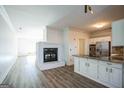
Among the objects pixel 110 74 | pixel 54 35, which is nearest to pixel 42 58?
pixel 54 35

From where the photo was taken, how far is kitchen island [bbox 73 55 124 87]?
240 cm

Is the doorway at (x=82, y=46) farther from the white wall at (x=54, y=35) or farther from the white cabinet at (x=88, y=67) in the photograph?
the white cabinet at (x=88, y=67)

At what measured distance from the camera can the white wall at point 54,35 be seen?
6172 mm

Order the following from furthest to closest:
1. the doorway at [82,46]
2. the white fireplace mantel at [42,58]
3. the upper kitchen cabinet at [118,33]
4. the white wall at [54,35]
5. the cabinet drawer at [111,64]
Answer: the doorway at [82,46] → the white wall at [54,35] → the white fireplace mantel at [42,58] → the upper kitchen cabinet at [118,33] → the cabinet drawer at [111,64]

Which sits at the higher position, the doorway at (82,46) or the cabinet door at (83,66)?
the doorway at (82,46)

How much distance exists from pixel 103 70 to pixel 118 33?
1.24 meters

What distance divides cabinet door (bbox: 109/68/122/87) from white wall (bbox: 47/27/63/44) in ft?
14.5

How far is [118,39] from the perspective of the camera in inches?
108

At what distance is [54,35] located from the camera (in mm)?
6441

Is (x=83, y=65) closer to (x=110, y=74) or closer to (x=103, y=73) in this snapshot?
(x=103, y=73)

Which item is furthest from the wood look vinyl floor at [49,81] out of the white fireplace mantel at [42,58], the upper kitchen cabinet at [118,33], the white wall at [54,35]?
the white wall at [54,35]
